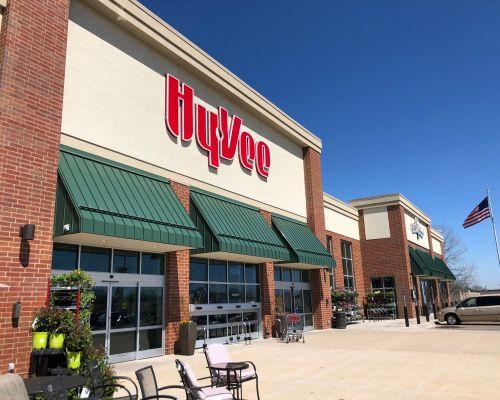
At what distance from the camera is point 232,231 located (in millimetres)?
15609

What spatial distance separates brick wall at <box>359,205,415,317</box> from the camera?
32531 mm

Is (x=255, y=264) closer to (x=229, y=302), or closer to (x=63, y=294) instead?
(x=229, y=302)

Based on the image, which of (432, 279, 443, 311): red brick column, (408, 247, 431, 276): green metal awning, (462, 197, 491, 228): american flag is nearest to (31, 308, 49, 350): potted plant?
(408, 247, 431, 276): green metal awning

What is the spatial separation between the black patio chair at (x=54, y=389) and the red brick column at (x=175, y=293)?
25.7 ft

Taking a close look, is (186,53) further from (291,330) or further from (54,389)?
(54,389)

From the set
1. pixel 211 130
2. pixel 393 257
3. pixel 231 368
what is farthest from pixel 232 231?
pixel 393 257

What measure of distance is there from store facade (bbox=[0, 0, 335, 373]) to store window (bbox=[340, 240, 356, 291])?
9220mm

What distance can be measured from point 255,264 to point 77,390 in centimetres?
1175

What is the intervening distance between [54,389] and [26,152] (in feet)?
19.3

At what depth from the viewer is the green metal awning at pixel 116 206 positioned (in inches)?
401

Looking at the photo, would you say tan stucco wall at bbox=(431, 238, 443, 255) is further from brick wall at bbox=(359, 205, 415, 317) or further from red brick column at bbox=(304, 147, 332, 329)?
red brick column at bbox=(304, 147, 332, 329)

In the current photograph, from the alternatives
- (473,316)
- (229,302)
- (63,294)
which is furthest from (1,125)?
(473,316)

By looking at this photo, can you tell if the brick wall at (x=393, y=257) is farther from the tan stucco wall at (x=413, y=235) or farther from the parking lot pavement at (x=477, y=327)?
the parking lot pavement at (x=477, y=327)

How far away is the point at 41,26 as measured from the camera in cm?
1077
